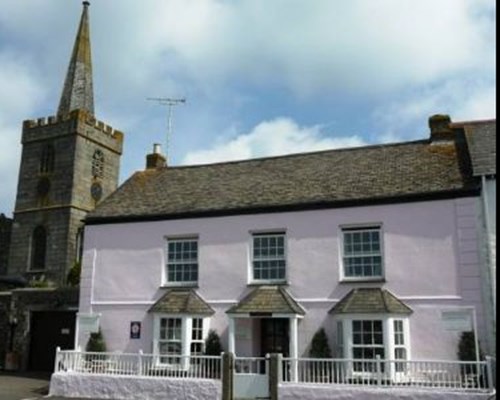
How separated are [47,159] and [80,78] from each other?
9018mm

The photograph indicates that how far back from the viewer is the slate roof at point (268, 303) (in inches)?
698

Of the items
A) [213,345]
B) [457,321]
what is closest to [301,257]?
[213,345]

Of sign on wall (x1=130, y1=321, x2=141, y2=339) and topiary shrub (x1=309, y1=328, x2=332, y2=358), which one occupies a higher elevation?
sign on wall (x1=130, y1=321, x2=141, y2=339)

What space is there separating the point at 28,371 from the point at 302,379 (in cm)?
1383

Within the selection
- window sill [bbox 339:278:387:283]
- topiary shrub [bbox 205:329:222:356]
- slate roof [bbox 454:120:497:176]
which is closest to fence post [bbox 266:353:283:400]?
topiary shrub [bbox 205:329:222:356]

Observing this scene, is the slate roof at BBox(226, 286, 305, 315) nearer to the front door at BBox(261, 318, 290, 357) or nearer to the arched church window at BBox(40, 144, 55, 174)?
the front door at BBox(261, 318, 290, 357)

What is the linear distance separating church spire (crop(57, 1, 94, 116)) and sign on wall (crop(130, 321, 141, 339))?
34.8 meters

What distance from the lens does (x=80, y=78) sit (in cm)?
5353

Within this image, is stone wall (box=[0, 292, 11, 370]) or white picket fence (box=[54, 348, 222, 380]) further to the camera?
stone wall (box=[0, 292, 11, 370])

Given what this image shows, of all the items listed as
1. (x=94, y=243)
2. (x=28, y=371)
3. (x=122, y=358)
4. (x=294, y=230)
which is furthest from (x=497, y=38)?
(x=28, y=371)

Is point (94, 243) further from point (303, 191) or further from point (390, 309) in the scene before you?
point (390, 309)

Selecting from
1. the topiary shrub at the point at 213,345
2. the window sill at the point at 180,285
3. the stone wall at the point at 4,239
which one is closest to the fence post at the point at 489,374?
the topiary shrub at the point at 213,345

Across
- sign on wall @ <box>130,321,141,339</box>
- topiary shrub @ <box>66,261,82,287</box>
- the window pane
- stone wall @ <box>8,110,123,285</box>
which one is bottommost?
sign on wall @ <box>130,321,141,339</box>

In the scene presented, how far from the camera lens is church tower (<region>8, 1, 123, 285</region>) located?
45125 millimetres
